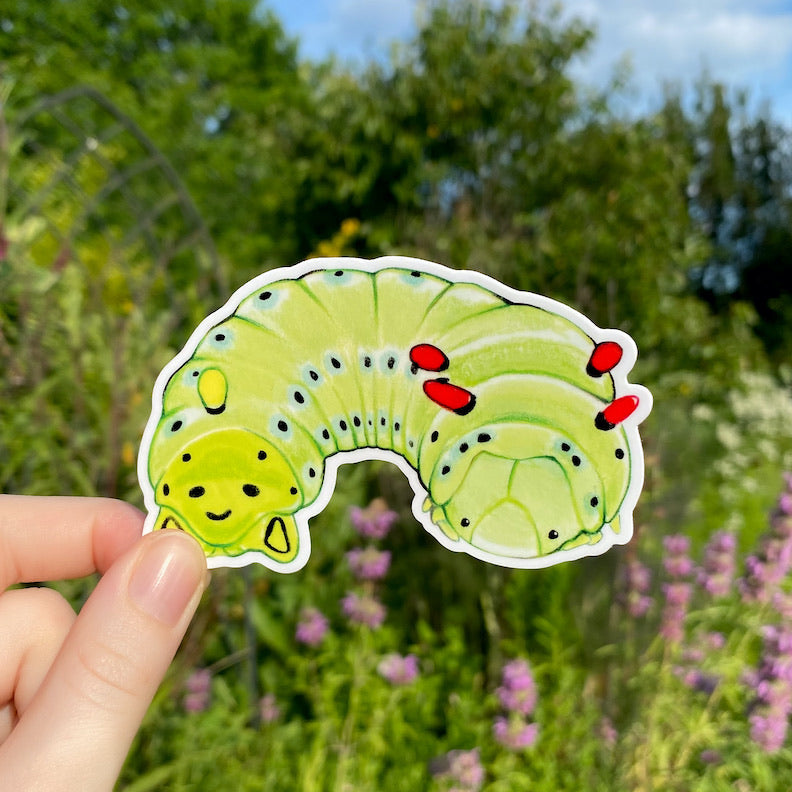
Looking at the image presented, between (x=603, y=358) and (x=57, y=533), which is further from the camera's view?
(x=57, y=533)

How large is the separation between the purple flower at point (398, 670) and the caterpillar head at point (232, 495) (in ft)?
2.79

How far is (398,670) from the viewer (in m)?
1.44

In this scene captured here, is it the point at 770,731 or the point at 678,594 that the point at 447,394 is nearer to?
the point at 678,594

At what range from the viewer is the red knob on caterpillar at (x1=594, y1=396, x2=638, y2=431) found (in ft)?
2.04

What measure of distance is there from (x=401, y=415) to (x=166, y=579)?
10.8 inches

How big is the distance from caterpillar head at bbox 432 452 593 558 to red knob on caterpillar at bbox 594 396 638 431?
6 centimetres

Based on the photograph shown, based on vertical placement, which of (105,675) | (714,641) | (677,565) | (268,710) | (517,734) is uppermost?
(677,565)

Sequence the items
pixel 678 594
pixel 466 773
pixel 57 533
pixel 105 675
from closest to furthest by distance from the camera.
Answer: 1. pixel 105 675
2. pixel 57 533
3. pixel 466 773
4. pixel 678 594

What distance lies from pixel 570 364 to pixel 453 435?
14 cm

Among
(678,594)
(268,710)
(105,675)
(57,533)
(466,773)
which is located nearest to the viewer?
(105,675)

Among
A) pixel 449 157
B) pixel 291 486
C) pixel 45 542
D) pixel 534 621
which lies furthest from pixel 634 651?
pixel 449 157

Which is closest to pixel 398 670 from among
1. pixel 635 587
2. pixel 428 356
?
pixel 635 587

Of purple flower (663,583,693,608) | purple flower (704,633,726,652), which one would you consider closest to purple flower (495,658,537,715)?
purple flower (663,583,693,608)

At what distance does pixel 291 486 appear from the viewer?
68 cm
